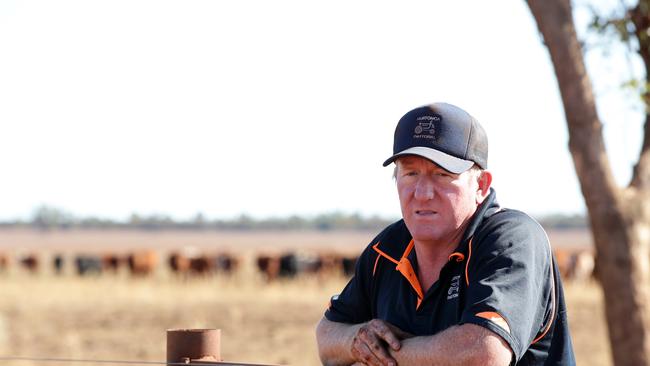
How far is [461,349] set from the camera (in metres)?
3.03

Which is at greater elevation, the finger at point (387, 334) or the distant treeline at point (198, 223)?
the finger at point (387, 334)

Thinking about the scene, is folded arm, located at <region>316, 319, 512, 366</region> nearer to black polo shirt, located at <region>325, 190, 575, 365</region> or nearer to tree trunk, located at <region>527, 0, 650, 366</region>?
black polo shirt, located at <region>325, 190, 575, 365</region>

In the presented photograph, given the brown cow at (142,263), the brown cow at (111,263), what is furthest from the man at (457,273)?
the brown cow at (111,263)

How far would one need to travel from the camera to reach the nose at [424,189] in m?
3.30

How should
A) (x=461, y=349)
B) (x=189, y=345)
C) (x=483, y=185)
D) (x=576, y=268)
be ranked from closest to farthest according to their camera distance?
(x=461, y=349)
(x=483, y=185)
(x=189, y=345)
(x=576, y=268)

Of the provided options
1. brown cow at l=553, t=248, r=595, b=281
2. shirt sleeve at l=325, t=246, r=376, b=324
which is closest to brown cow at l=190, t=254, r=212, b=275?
brown cow at l=553, t=248, r=595, b=281

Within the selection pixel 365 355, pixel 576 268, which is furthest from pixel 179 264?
pixel 365 355

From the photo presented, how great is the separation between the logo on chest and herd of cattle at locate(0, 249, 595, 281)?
24.2 meters

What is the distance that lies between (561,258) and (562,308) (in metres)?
28.1

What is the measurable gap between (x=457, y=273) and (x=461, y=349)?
0.33 metres

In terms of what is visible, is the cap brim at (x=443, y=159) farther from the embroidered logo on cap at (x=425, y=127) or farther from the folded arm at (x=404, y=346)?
the folded arm at (x=404, y=346)

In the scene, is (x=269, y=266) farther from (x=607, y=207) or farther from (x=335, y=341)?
(x=335, y=341)

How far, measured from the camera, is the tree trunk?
23.2 ft

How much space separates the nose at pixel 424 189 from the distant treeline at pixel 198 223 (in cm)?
13306
